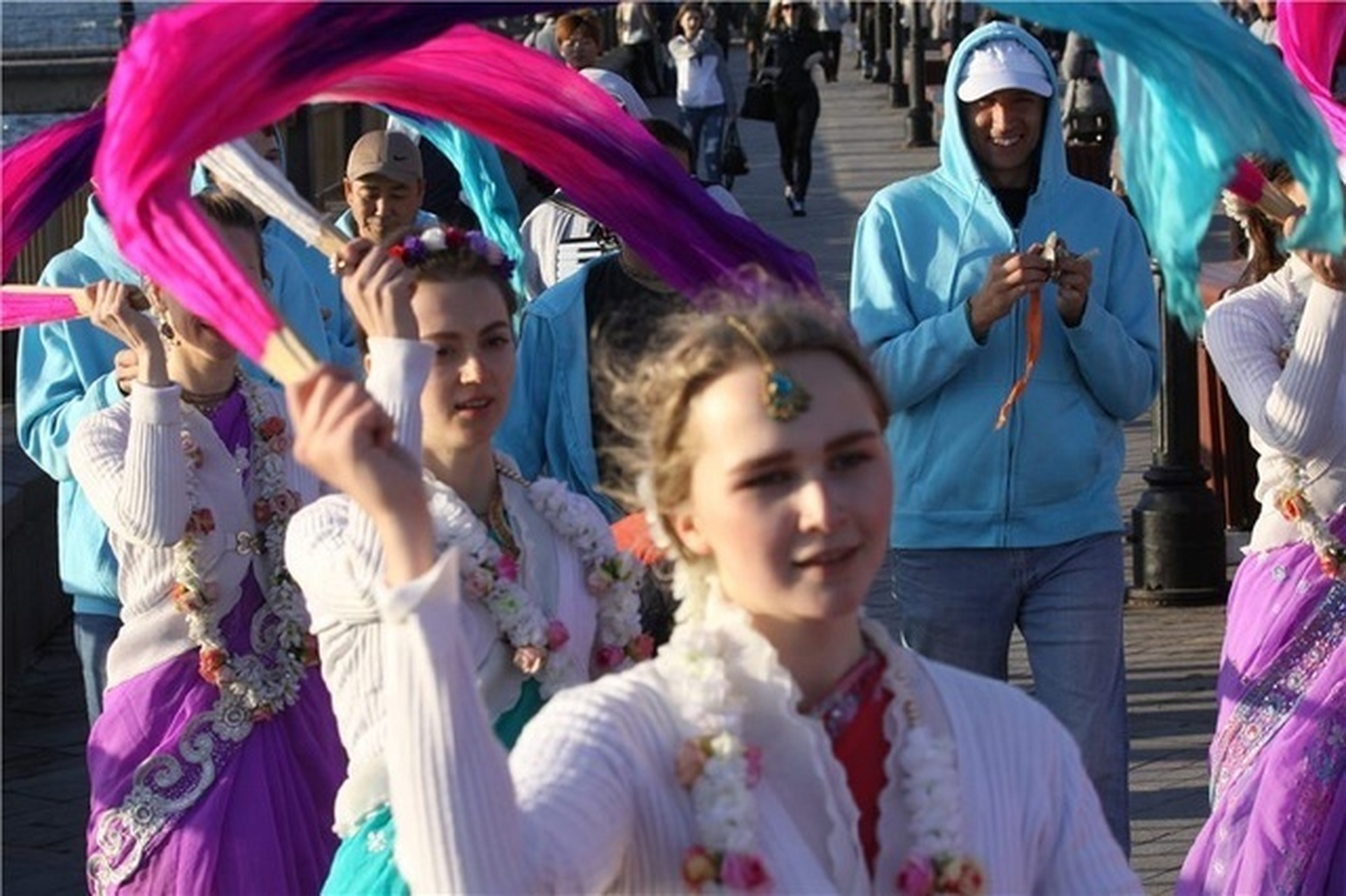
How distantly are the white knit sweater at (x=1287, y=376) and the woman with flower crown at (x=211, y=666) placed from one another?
206cm

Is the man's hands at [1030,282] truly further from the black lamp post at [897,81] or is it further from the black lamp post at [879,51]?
the black lamp post at [879,51]

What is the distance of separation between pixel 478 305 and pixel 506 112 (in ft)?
1.85

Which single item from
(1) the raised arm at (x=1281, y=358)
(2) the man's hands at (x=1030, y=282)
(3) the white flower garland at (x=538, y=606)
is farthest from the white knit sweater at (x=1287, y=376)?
(3) the white flower garland at (x=538, y=606)

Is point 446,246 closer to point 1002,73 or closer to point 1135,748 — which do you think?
point 1002,73

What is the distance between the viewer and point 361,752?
507 centimetres

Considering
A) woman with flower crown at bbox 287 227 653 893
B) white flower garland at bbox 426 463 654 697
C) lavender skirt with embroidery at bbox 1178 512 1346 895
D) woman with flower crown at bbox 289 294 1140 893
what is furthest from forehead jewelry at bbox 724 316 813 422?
lavender skirt with embroidery at bbox 1178 512 1346 895

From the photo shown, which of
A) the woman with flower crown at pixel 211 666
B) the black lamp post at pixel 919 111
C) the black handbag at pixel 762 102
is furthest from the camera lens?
the black lamp post at pixel 919 111

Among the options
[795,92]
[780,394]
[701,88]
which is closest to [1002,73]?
[780,394]

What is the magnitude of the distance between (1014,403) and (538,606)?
2050 millimetres

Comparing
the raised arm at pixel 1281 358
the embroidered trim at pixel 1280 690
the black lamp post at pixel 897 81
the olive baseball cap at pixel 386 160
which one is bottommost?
the black lamp post at pixel 897 81

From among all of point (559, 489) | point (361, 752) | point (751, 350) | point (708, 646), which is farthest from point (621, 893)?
point (559, 489)

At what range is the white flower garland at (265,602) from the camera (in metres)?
6.66

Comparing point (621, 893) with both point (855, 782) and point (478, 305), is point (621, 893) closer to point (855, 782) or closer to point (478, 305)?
point (855, 782)

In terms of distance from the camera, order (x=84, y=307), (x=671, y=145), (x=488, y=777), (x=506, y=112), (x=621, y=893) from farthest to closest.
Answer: (x=671, y=145), (x=84, y=307), (x=506, y=112), (x=621, y=893), (x=488, y=777)
